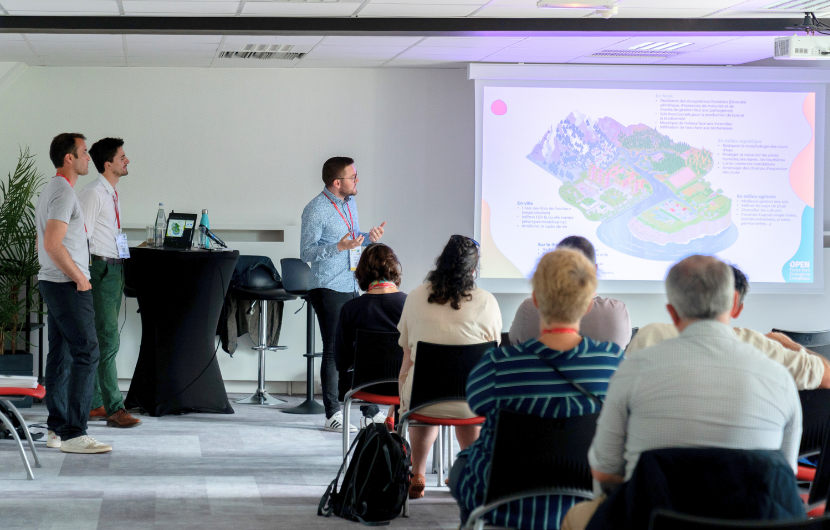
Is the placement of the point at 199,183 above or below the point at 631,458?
above

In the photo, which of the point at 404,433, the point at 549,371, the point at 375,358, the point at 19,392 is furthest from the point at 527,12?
the point at 549,371

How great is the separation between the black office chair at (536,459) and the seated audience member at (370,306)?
6.26 ft

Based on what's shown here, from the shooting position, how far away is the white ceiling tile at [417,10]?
496 cm


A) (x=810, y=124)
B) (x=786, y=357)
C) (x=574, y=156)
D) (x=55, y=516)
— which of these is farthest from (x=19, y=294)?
(x=810, y=124)

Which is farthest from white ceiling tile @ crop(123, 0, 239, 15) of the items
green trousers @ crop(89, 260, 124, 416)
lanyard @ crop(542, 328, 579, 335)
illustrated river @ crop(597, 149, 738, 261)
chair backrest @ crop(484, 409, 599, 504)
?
chair backrest @ crop(484, 409, 599, 504)

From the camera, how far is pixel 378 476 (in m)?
3.25

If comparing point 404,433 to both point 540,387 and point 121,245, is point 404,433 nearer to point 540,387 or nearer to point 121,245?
point 540,387

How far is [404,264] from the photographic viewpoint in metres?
6.77

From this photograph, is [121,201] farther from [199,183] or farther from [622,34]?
[622,34]

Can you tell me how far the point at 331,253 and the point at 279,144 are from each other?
6.61ft

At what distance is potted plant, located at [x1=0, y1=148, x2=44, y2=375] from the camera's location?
5.60 meters

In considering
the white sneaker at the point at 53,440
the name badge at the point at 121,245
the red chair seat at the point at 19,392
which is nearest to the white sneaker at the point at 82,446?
the white sneaker at the point at 53,440

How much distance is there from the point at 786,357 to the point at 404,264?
15.1 ft

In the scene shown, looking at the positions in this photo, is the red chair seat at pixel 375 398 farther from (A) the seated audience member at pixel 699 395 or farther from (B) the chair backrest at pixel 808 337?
(B) the chair backrest at pixel 808 337
